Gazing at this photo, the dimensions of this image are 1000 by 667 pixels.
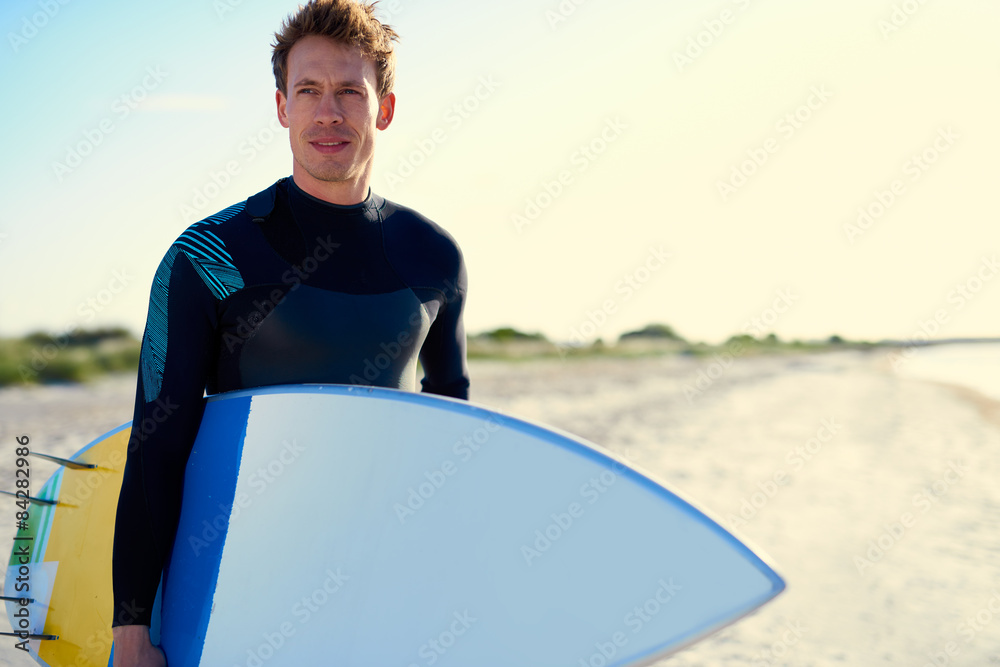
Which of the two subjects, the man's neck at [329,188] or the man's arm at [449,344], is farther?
the man's arm at [449,344]

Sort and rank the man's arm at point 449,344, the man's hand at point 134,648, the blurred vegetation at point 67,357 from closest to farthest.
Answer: the man's hand at point 134,648
the man's arm at point 449,344
the blurred vegetation at point 67,357

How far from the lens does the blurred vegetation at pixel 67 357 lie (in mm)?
12156

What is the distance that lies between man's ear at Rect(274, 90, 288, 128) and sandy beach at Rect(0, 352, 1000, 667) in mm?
811

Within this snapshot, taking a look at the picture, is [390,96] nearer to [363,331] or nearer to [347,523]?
[363,331]

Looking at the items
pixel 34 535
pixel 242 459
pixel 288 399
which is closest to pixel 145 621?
pixel 242 459

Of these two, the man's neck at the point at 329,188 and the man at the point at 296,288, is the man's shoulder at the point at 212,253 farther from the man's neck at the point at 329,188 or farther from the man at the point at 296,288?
the man's neck at the point at 329,188

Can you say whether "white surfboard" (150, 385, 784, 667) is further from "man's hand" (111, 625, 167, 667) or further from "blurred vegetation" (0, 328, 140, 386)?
"blurred vegetation" (0, 328, 140, 386)

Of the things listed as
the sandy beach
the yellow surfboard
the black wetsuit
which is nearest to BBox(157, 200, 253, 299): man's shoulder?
the black wetsuit

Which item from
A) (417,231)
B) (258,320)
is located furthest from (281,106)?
(258,320)

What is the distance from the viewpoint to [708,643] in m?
3.26

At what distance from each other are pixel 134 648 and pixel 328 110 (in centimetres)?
108

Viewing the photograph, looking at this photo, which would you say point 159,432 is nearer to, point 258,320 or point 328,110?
point 258,320

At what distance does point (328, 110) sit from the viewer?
58.9 inches

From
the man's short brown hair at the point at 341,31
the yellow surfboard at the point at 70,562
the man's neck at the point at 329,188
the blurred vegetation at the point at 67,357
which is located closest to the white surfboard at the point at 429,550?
the yellow surfboard at the point at 70,562
